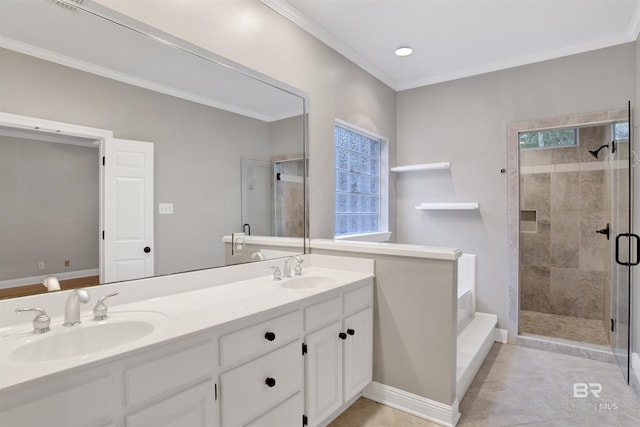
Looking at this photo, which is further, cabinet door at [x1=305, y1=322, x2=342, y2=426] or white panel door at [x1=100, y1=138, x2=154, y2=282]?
cabinet door at [x1=305, y1=322, x2=342, y2=426]

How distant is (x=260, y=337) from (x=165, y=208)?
830 mm

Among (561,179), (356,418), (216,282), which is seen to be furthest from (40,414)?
(561,179)

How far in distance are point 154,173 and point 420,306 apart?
167 cm

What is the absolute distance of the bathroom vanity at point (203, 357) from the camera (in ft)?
3.11

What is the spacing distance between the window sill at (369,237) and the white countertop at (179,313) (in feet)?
3.05

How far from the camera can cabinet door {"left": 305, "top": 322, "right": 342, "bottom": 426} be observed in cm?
173

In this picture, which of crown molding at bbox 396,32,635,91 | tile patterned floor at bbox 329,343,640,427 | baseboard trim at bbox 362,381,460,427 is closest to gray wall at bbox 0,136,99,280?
tile patterned floor at bbox 329,343,640,427

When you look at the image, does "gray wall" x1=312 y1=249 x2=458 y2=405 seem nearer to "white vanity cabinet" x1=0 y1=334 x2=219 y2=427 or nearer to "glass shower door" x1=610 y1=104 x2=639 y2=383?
"white vanity cabinet" x1=0 y1=334 x2=219 y2=427

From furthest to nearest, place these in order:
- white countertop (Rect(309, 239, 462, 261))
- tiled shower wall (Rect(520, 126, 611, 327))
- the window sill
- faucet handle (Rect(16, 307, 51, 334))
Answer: tiled shower wall (Rect(520, 126, 611, 327))
the window sill
white countertop (Rect(309, 239, 462, 261))
faucet handle (Rect(16, 307, 51, 334))

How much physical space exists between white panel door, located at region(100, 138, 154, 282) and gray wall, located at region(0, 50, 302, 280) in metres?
0.05

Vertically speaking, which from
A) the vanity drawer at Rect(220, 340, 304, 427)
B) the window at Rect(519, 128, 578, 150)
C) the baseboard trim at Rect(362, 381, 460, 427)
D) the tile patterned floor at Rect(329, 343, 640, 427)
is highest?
the window at Rect(519, 128, 578, 150)

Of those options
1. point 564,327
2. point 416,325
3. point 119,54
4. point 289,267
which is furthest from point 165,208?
point 564,327

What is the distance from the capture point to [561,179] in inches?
161

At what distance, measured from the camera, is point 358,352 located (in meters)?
2.09
